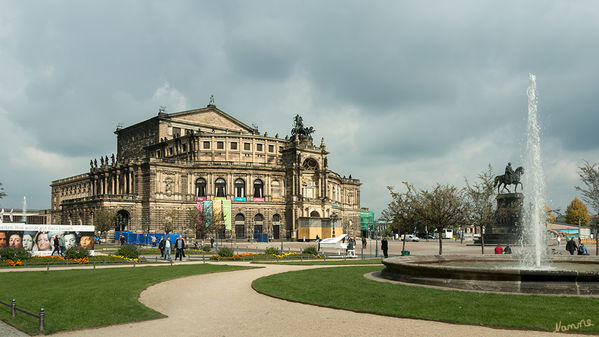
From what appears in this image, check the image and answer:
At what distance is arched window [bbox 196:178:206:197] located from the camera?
294 ft

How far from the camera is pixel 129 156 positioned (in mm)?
114625

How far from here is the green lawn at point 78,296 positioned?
42.3 feet

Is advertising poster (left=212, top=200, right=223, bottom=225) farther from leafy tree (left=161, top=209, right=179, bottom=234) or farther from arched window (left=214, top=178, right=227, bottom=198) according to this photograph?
leafy tree (left=161, top=209, right=179, bottom=234)

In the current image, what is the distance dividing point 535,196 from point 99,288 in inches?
802

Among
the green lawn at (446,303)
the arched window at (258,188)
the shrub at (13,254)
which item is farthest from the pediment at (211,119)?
the green lawn at (446,303)

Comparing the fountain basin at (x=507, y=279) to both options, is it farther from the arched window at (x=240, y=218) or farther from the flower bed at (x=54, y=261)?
the arched window at (x=240, y=218)

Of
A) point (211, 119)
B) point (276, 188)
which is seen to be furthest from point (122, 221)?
point (211, 119)

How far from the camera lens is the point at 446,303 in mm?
14125

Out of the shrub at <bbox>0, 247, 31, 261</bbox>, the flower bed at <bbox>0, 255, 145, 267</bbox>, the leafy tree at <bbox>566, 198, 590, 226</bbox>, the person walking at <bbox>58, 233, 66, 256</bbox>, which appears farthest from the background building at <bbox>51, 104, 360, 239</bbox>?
the leafy tree at <bbox>566, 198, 590, 226</bbox>

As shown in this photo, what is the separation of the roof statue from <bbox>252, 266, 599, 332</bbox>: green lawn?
85613 millimetres

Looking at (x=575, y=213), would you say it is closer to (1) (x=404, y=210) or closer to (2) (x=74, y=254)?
(1) (x=404, y=210)

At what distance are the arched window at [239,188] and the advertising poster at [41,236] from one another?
168ft

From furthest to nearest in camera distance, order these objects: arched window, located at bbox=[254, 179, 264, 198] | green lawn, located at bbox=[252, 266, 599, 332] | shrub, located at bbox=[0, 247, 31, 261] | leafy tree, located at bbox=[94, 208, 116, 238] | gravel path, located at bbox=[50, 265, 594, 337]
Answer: arched window, located at bbox=[254, 179, 264, 198] < leafy tree, located at bbox=[94, 208, 116, 238] < shrub, located at bbox=[0, 247, 31, 261] < green lawn, located at bbox=[252, 266, 599, 332] < gravel path, located at bbox=[50, 265, 594, 337]

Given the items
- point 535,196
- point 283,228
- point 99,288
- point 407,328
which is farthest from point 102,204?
point 407,328
